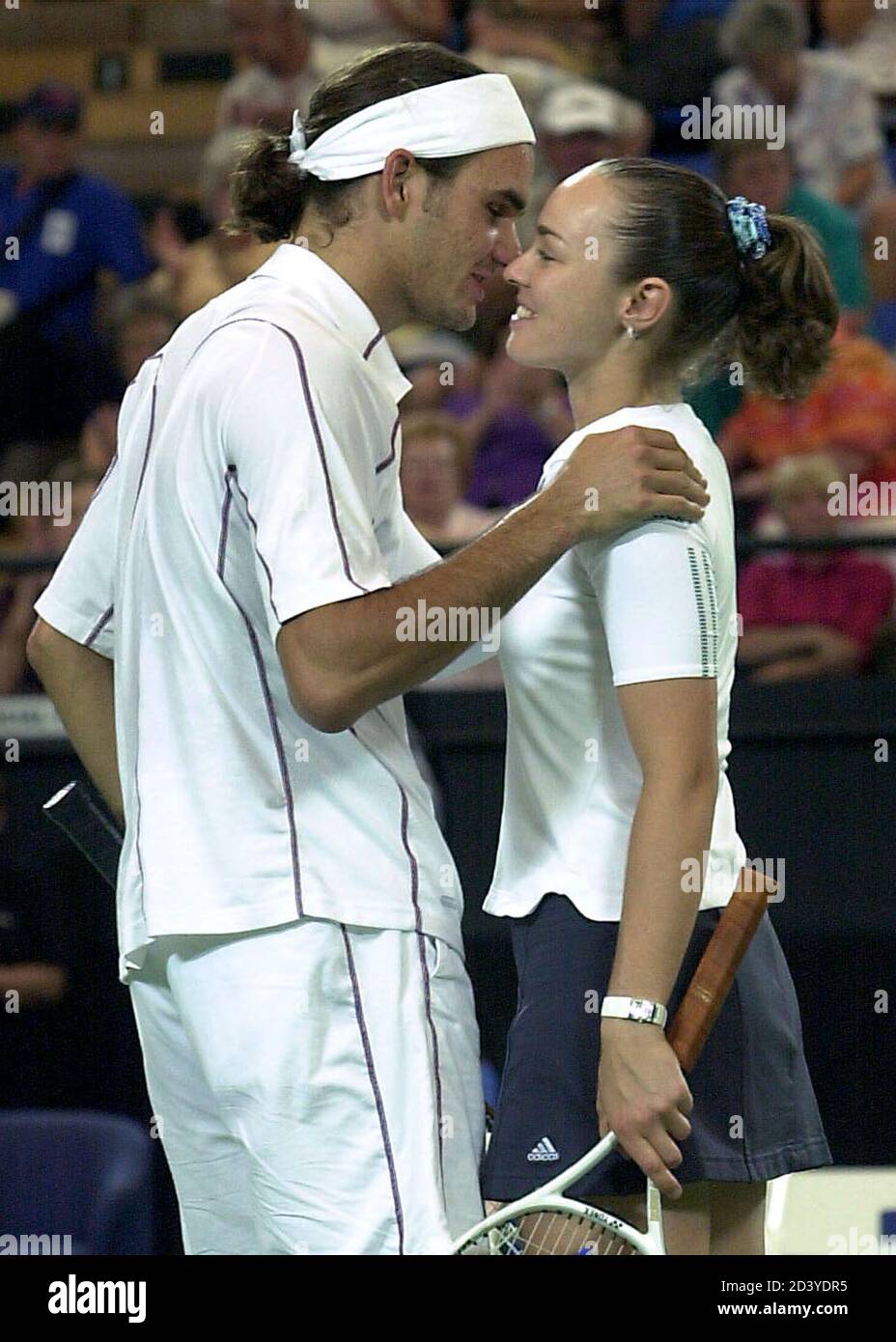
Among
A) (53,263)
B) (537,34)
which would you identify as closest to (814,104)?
(537,34)

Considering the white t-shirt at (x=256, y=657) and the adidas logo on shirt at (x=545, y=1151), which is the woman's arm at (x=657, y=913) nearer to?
the adidas logo on shirt at (x=545, y=1151)

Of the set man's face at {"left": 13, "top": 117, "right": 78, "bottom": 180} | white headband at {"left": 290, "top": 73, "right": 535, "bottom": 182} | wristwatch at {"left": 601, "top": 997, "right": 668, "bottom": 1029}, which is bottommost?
wristwatch at {"left": 601, "top": 997, "right": 668, "bottom": 1029}

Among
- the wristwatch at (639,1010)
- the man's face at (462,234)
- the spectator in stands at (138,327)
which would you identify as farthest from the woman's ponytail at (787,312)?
the spectator in stands at (138,327)

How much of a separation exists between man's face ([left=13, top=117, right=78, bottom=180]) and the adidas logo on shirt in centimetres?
509

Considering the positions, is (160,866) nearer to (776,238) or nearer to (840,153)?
(776,238)

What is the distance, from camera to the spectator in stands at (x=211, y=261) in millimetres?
6133

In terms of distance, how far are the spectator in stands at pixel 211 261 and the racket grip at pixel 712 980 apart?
4.17 meters

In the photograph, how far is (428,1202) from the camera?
1938 mm

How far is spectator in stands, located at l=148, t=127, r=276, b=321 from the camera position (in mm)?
6133

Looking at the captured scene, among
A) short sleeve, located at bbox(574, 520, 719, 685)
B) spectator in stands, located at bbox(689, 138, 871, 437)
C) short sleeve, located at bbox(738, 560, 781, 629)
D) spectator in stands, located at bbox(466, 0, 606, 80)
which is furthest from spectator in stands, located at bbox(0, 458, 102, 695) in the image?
short sleeve, located at bbox(574, 520, 719, 685)

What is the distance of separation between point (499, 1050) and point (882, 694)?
1037 mm

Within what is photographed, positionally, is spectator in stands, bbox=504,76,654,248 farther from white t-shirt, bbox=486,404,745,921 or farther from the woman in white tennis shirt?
white t-shirt, bbox=486,404,745,921

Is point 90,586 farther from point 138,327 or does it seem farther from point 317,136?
point 138,327

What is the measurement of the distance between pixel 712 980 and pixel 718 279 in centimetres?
74
